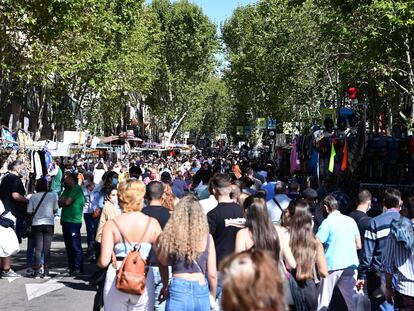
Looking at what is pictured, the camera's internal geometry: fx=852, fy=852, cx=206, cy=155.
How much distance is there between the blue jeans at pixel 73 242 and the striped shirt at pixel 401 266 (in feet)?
22.1

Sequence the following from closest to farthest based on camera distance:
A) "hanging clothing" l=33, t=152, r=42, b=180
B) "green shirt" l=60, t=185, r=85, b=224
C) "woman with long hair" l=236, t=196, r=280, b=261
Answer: "woman with long hair" l=236, t=196, r=280, b=261
"green shirt" l=60, t=185, r=85, b=224
"hanging clothing" l=33, t=152, r=42, b=180

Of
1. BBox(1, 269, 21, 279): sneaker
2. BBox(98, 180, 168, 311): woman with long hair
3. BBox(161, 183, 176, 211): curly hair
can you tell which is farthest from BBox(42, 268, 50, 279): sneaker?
BBox(98, 180, 168, 311): woman with long hair

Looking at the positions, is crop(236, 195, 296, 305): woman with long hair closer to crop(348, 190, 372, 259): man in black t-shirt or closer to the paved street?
crop(348, 190, 372, 259): man in black t-shirt

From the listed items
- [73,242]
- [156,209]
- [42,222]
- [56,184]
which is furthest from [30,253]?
[56,184]

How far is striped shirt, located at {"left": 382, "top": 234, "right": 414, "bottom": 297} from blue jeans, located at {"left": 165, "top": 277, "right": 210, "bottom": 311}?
1.93 m

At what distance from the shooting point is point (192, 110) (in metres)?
77.3

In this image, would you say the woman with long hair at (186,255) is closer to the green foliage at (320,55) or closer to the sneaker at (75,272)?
the sneaker at (75,272)

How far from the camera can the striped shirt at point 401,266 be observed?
23.9 ft

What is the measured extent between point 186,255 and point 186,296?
0.30 m

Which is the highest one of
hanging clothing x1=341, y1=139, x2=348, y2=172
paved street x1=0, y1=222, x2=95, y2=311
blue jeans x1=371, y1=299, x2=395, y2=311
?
hanging clothing x1=341, y1=139, x2=348, y2=172

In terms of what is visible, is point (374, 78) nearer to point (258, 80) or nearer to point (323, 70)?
point (323, 70)

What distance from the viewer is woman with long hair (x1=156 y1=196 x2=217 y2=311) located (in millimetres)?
6305

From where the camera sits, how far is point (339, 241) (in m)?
8.82

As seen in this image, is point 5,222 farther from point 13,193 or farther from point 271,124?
point 271,124
